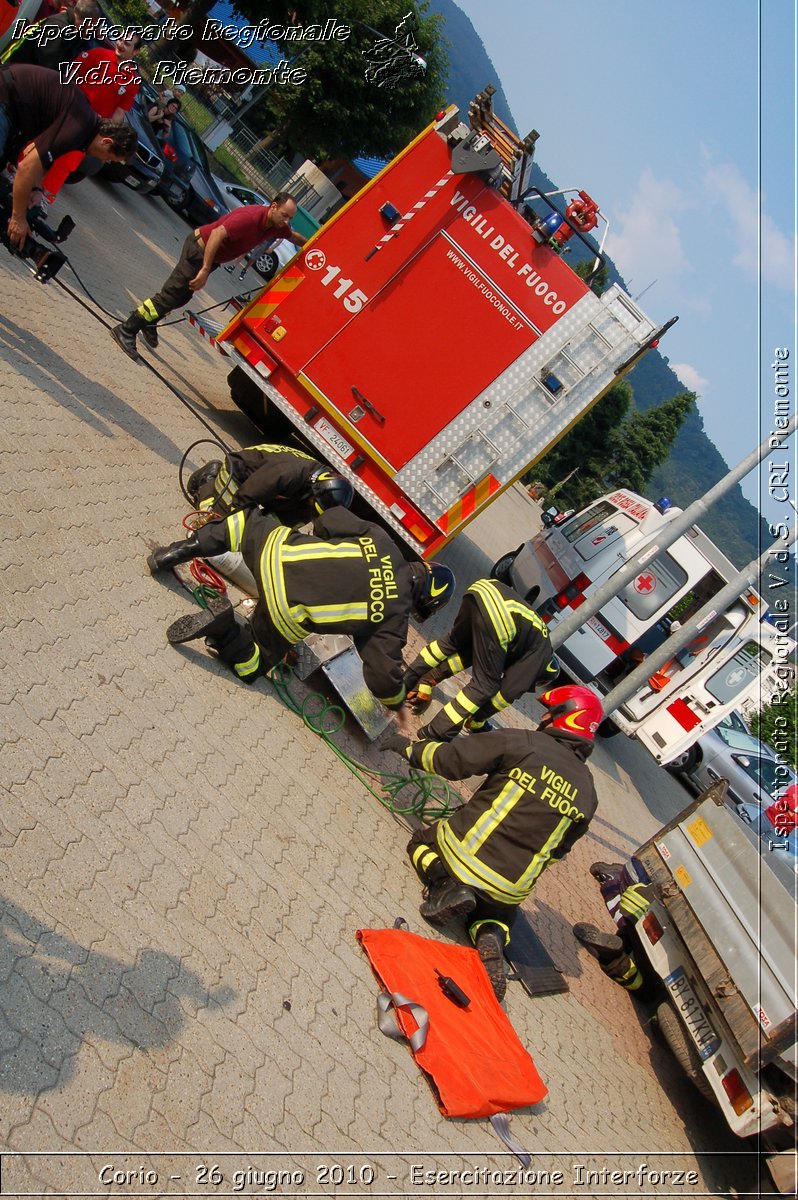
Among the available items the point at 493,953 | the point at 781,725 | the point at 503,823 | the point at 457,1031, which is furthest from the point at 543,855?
the point at 781,725

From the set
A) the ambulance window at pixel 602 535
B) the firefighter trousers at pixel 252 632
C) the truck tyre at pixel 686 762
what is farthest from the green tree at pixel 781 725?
the firefighter trousers at pixel 252 632

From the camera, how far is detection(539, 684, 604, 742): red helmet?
4.42 m

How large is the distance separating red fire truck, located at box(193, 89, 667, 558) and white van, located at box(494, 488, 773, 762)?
2285 millimetres

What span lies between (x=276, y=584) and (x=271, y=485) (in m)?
0.87

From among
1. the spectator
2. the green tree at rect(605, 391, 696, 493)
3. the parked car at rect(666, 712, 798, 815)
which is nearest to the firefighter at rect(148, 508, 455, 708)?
the spectator

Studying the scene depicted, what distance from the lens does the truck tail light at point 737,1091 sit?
156 inches

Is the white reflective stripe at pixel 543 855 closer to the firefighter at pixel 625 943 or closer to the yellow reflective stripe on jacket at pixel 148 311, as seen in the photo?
the firefighter at pixel 625 943

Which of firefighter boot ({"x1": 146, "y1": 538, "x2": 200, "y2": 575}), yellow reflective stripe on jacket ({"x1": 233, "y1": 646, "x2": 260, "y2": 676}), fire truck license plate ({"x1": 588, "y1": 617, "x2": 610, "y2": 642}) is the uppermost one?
fire truck license plate ({"x1": 588, "y1": 617, "x2": 610, "y2": 642})

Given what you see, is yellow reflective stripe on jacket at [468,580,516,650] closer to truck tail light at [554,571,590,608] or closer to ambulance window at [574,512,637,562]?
truck tail light at [554,571,590,608]

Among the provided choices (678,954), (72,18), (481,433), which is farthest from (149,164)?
(678,954)

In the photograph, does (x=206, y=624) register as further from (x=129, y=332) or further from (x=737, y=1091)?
(x=737, y=1091)

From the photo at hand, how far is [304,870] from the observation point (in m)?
3.87

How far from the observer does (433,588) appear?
16.0 feet

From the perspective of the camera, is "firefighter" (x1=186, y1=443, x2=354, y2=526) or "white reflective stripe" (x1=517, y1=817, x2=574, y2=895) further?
"firefighter" (x1=186, y1=443, x2=354, y2=526)
